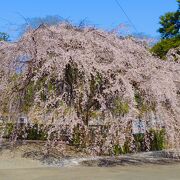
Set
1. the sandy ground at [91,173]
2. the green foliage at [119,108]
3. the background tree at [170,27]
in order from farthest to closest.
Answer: the background tree at [170,27], the green foliage at [119,108], the sandy ground at [91,173]

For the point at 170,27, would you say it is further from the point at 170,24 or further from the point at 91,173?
the point at 91,173

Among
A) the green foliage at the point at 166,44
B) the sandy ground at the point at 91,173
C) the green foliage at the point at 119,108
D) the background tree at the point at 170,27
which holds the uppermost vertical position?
the background tree at the point at 170,27

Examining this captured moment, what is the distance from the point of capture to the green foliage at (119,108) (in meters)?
11.6

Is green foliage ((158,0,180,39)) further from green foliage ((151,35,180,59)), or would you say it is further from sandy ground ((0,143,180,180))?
sandy ground ((0,143,180,180))

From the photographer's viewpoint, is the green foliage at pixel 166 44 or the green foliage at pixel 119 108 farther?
the green foliage at pixel 166 44

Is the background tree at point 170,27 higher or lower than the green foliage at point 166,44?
higher

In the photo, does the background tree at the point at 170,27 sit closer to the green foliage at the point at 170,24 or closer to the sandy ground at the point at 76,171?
the green foliage at the point at 170,24

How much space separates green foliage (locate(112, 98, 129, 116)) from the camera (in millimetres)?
11555

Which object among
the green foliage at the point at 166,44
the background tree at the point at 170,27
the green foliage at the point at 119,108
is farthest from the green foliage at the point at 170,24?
the green foliage at the point at 119,108

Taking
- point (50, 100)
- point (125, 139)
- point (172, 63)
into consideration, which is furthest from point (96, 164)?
point (172, 63)

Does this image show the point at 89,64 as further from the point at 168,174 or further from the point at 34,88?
the point at 168,174

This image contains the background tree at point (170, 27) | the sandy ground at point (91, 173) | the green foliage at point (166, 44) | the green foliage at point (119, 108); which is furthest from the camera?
the background tree at point (170, 27)

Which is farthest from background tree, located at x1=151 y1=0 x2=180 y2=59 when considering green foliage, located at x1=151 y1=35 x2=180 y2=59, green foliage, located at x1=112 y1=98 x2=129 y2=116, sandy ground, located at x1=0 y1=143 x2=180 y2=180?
sandy ground, located at x1=0 y1=143 x2=180 y2=180

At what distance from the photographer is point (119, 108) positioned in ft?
38.5
